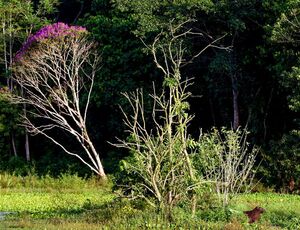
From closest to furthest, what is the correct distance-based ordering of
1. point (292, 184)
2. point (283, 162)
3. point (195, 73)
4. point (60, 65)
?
point (283, 162)
point (292, 184)
point (195, 73)
point (60, 65)

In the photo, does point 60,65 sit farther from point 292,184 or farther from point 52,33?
point 292,184

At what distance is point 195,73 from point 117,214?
41.0 ft

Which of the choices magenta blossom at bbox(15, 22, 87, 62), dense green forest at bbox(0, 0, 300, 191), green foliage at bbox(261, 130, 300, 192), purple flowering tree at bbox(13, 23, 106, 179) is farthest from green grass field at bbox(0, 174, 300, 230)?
magenta blossom at bbox(15, 22, 87, 62)

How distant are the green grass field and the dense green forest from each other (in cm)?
301

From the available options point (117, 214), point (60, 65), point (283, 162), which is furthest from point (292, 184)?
point (60, 65)

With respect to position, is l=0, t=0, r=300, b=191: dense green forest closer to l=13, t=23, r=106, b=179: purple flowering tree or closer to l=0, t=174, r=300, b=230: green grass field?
l=13, t=23, r=106, b=179: purple flowering tree

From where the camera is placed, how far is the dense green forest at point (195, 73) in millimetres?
20266

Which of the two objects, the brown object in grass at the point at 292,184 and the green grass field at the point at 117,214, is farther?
the brown object in grass at the point at 292,184

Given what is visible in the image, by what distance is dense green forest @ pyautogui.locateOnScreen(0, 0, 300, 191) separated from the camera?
66.5ft

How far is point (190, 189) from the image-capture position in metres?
11.6

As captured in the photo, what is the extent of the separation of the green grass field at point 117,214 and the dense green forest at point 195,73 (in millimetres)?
3009

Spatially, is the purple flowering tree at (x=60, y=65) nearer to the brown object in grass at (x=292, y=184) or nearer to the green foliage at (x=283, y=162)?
the green foliage at (x=283, y=162)

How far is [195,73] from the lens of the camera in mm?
24312

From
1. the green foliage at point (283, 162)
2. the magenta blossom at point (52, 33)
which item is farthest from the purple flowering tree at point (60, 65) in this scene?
the green foliage at point (283, 162)
